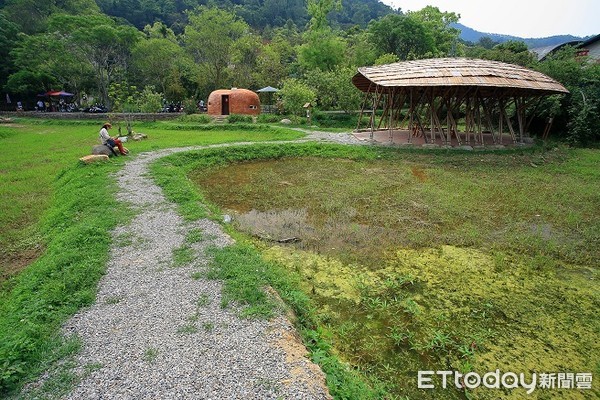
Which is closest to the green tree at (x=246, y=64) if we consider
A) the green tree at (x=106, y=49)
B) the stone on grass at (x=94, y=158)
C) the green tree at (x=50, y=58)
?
the green tree at (x=106, y=49)

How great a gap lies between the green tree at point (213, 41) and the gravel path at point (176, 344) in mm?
40851

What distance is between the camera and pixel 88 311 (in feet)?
16.7

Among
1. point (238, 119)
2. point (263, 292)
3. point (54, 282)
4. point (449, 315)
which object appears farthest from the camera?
point (238, 119)

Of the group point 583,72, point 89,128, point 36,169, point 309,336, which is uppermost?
point 583,72

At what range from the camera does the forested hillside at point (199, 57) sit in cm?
3008

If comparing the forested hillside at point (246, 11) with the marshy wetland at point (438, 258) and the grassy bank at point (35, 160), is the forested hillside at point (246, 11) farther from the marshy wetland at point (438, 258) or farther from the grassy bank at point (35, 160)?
the marshy wetland at point (438, 258)

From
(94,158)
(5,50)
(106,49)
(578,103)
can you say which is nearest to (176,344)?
(94,158)

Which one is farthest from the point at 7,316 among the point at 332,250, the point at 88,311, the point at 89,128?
the point at 89,128

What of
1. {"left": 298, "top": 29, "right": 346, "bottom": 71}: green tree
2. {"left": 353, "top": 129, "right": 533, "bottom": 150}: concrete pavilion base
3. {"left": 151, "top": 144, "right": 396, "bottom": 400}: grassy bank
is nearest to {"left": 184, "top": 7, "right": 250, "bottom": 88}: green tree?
{"left": 298, "top": 29, "right": 346, "bottom": 71}: green tree

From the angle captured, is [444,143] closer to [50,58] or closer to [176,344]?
[176,344]

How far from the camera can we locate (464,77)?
1714 cm

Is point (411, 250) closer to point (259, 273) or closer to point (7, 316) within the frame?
point (259, 273)

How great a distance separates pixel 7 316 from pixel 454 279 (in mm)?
7714

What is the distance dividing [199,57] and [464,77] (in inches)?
1483
